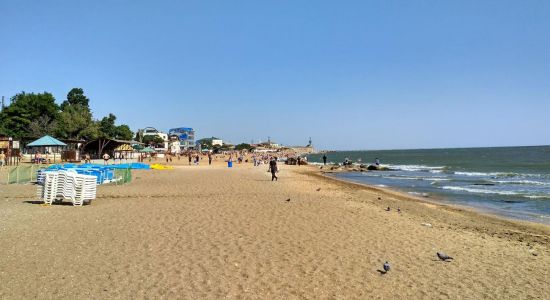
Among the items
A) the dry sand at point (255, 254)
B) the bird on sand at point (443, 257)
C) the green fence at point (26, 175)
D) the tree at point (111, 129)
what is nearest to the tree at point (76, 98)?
the tree at point (111, 129)

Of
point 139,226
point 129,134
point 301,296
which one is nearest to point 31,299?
point 301,296

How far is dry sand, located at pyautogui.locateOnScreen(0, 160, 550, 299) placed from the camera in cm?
569

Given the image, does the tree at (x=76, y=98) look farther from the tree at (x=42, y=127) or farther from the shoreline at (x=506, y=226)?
the shoreline at (x=506, y=226)

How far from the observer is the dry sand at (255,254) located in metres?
5.69

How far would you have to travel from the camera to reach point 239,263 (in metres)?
6.81

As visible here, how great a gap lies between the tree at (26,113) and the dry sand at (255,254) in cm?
5229

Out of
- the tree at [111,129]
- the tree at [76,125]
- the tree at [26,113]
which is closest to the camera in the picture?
the tree at [26,113]

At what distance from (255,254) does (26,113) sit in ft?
205

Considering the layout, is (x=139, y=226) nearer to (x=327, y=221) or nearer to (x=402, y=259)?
(x=327, y=221)

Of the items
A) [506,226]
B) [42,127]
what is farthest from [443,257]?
[42,127]

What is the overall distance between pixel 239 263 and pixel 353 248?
8.57 ft

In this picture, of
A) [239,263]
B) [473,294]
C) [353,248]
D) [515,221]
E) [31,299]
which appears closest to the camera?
[31,299]

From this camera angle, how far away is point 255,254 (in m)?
7.43

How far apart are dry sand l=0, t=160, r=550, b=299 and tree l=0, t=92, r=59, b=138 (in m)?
52.3
